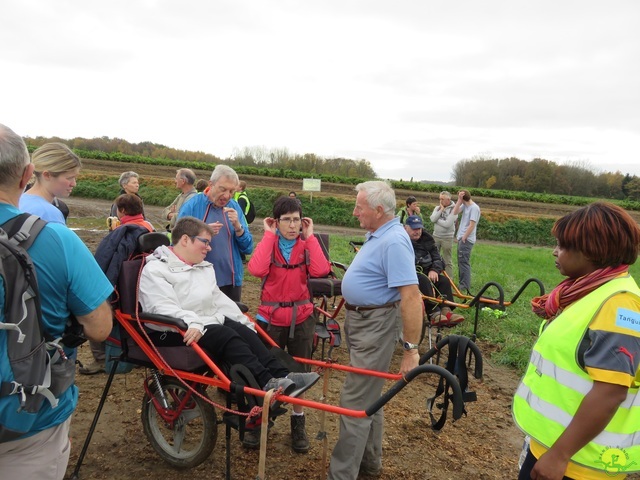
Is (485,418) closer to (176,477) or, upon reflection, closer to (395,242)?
(395,242)

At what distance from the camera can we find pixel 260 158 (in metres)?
43.1

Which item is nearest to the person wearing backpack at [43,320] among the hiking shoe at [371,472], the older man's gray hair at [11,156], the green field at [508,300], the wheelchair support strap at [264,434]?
the older man's gray hair at [11,156]

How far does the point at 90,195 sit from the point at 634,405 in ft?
90.3

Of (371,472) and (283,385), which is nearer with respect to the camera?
(283,385)

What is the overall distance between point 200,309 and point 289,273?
2.79 ft

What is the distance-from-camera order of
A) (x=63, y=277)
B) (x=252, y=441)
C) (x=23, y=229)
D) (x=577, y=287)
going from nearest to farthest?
(x=23, y=229)
(x=63, y=277)
(x=577, y=287)
(x=252, y=441)

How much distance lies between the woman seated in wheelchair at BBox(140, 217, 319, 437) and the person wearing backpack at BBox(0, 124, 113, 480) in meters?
1.12

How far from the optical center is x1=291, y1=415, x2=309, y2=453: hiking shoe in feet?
12.3

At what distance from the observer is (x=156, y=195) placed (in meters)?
25.5

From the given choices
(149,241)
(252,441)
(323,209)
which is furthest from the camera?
(323,209)

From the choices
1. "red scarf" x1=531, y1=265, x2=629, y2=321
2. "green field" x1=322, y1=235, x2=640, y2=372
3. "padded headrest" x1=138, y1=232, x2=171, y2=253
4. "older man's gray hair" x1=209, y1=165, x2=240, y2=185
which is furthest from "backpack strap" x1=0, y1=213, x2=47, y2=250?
"green field" x1=322, y1=235, x2=640, y2=372

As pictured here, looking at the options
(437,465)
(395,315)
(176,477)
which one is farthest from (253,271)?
(437,465)

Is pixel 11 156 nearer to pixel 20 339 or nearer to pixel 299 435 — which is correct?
pixel 20 339

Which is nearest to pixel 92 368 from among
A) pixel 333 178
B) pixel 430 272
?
pixel 430 272
